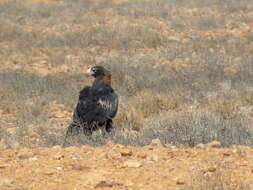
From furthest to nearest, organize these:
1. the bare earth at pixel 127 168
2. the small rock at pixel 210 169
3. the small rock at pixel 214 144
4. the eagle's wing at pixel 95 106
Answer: the eagle's wing at pixel 95 106
the small rock at pixel 214 144
the small rock at pixel 210 169
the bare earth at pixel 127 168

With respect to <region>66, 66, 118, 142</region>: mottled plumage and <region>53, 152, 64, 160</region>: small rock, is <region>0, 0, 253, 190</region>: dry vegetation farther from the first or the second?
<region>66, 66, 118, 142</region>: mottled plumage

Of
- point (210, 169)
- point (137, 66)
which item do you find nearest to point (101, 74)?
point (210, 169)

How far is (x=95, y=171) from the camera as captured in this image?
4707mm

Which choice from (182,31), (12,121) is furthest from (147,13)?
(12,121)

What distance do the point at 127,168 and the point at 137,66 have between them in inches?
366

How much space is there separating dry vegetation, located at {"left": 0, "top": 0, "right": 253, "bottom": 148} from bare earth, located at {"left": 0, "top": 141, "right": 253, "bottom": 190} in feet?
2.85

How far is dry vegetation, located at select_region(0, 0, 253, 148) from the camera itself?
7368 millimetres

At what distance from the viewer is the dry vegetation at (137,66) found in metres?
7.37

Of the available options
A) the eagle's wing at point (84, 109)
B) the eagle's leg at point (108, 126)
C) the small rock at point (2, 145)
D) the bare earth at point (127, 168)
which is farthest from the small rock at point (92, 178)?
the eagle's leg at point (108, 126)

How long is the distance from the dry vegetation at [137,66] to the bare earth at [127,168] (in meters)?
0.87

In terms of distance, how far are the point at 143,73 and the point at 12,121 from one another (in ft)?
15.3

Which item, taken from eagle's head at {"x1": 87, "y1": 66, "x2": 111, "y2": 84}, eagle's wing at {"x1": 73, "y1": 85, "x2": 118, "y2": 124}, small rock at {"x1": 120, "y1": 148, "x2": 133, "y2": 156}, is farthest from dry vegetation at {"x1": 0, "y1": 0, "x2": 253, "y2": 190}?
eagle's head at {"x1": 87, "y1": 66, "x2": 111, "y2": 84}

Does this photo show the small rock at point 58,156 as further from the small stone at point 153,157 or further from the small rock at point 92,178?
the small stone at point 153,157

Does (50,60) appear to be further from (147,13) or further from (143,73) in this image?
(147,13)
